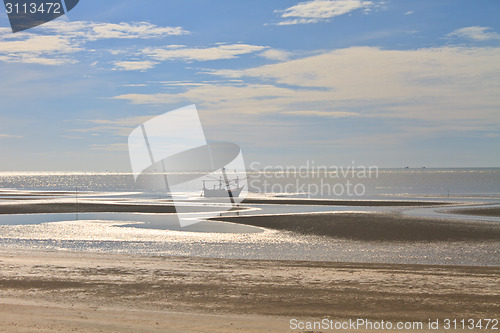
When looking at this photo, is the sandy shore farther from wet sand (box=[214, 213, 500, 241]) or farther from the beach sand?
wet sand (box=[214, 213, 500, 241])

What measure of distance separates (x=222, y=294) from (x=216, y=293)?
22cm

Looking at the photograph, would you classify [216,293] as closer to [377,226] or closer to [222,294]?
[222,294]

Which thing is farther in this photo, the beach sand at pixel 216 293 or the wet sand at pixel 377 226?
the wet sand at pixel 377 226

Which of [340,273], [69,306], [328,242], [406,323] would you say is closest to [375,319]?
[406,323]

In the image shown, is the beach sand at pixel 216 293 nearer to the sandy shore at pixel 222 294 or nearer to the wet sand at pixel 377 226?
the sandy shore at pixel 222 294

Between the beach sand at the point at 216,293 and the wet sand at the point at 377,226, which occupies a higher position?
the beach sand at the point at 216,293

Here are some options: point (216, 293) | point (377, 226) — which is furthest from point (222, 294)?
point (377, 226)

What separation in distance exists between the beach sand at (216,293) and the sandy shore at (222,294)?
0.08 feet

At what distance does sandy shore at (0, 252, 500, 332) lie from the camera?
11367 mm

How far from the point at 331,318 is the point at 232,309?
2495 mm

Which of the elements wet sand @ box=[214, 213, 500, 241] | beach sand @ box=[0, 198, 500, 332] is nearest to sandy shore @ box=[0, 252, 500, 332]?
beach sand @ box=[0, 198, 500, 332]

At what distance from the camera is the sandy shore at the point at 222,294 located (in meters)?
11.4

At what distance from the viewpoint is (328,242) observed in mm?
27859

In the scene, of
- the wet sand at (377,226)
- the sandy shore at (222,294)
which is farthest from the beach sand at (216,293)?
the wet sand at (377,226)
